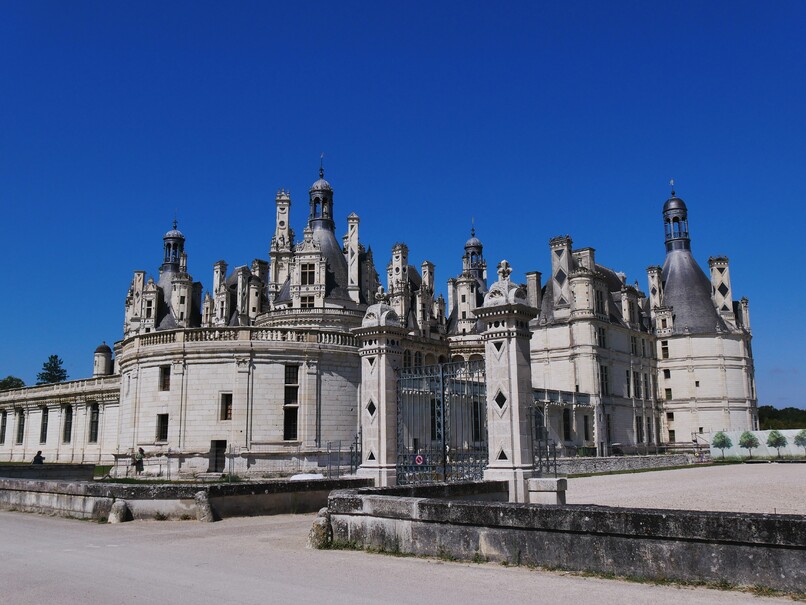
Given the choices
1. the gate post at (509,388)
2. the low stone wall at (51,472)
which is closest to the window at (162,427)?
the low stone wall at (51,472)

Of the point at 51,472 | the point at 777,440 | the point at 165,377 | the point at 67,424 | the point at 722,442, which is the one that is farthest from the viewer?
the point at 722,442

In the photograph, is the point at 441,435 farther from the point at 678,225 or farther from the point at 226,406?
the point at 678,225

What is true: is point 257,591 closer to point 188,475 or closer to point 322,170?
point 188,475

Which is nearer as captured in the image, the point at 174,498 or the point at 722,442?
the point at 174,498

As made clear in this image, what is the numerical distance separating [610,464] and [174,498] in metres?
29.1

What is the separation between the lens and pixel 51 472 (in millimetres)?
24547

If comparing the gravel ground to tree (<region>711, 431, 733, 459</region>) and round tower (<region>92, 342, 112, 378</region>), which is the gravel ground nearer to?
tree (<region>711, 431, 733, 459</region>)

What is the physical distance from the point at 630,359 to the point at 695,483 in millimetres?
31556

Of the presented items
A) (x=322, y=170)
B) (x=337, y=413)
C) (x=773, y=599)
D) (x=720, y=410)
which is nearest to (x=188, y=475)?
(x=337, y=413)

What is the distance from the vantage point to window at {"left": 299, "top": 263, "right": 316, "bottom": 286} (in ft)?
164

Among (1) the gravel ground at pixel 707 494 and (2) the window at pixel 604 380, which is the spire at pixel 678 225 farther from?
(1) the gravel ground at pixel 707 494

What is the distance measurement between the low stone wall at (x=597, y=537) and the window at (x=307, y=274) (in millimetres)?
40162

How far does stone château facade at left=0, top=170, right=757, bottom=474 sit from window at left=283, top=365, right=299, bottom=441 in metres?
0.06

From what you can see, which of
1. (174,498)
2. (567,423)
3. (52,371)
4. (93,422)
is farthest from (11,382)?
(174,498)
